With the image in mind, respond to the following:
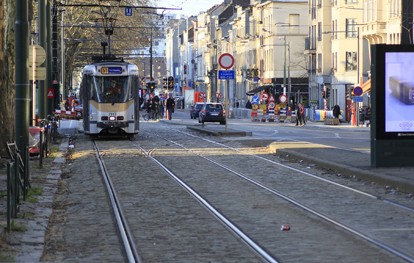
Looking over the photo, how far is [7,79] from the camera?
24.2 m

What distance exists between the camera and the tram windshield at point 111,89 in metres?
38.0

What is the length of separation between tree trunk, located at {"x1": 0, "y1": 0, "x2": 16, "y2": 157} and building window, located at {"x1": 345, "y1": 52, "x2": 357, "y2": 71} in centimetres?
6498

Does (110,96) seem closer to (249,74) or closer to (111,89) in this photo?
(111,89)

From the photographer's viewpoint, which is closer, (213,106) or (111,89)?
(111,89)

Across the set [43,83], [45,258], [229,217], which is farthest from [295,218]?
[43,83]

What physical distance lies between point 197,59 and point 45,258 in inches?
6378

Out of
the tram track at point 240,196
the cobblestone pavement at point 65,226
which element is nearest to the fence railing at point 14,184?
the cobblestone pavement at point 65,226

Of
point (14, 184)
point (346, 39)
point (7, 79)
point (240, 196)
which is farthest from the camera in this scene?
point (346, 39)

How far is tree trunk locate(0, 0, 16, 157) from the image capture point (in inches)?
931

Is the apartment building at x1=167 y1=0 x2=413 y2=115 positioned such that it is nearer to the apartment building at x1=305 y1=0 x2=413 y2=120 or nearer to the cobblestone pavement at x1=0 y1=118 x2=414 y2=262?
the apartment building at x1=305 y1=0 x2=413 y2=120

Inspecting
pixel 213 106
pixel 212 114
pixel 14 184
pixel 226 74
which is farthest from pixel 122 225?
pixel 213 106

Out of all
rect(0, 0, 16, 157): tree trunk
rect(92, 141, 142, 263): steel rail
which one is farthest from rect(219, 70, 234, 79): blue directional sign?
rect(92, 141, 142, 263): steel rail

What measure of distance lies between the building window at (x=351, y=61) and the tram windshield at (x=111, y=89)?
170 ft

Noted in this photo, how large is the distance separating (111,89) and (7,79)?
1387 cm
